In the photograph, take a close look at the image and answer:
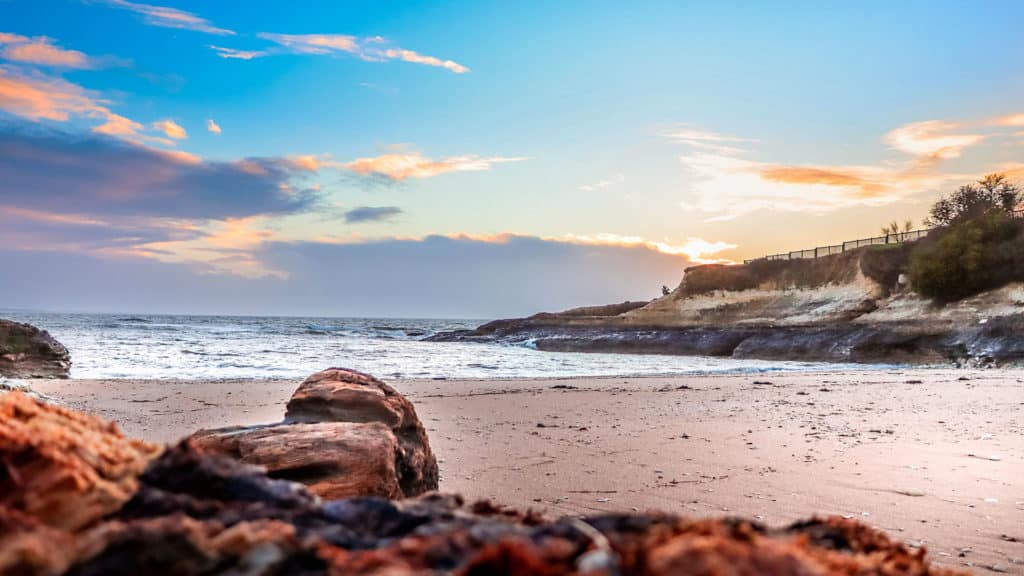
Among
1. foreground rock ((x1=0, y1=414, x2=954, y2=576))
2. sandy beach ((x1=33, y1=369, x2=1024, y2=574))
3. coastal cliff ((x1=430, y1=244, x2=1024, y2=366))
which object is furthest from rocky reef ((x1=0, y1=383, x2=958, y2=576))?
coastal cliff ((x1=430, y1=244, x2=1024, y2=366))

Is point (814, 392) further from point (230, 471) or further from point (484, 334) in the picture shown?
point (484, 334)

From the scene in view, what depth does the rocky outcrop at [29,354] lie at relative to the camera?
1309cm

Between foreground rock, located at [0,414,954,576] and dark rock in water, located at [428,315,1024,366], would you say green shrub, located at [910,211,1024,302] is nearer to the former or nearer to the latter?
dark rock in water, located at [428,315,1024,366]

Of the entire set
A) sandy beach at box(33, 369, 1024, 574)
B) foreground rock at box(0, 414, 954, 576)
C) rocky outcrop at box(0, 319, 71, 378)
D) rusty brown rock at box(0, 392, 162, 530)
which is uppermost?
rusty brown rock at box(0, 392, 162, 530)

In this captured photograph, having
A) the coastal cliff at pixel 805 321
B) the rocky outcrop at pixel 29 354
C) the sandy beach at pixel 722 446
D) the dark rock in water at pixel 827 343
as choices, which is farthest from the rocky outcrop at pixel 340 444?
the coastal cliff at pixel 805 321

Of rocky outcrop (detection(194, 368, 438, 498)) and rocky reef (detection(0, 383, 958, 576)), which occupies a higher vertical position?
rocky reef (detection(0, 383, 958, 576))

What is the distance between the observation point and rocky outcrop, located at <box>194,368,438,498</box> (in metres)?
3.64

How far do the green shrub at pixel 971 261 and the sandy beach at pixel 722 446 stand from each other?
23.9 m

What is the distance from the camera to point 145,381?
1220 centimetres

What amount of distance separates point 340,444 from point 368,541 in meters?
2.71

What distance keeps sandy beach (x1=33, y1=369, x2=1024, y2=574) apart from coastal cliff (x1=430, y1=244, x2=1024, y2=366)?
14.1 metres

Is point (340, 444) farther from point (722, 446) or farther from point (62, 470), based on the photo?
point (722, 446)

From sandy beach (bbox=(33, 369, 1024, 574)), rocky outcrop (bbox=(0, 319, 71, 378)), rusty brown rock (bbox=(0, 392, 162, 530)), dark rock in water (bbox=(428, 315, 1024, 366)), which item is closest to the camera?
rusty brown rock (bbox=(0, 392, 162, 530))

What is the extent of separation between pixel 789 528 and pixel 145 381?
12.9m
